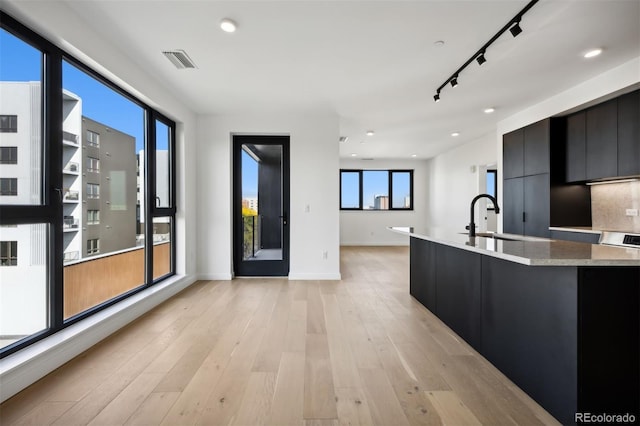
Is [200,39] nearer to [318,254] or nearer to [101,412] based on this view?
[101,412]

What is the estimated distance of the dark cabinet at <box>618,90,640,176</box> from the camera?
10.3 feet

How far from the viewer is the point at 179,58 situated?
9.73ft

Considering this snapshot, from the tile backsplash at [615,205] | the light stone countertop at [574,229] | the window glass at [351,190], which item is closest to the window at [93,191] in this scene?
the light stone countertop at [574,229]

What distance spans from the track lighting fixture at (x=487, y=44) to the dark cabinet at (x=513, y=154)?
1.83 meters

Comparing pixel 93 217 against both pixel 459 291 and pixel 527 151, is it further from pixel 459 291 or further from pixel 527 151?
pixel 527 151

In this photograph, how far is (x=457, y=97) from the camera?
402 cm

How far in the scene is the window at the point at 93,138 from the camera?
105 inches

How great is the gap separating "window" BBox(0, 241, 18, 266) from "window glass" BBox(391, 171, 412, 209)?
333 inches

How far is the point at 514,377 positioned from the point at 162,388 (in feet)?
7.24

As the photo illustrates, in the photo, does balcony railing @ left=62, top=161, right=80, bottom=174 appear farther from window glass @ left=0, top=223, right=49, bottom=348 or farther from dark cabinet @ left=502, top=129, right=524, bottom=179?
dark cabinet @ left=502, top=129, right=524, bottom=179

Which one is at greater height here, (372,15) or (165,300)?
(372,15)

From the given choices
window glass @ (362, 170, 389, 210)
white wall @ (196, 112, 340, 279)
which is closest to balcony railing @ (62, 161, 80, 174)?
white wall @ (196, 112, 340, 279)

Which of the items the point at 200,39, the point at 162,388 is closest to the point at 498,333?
the point at 162,388

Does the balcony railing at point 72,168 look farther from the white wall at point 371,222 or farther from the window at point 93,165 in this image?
the white wall at point 371,222
